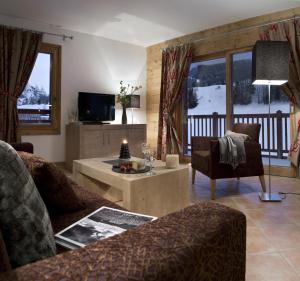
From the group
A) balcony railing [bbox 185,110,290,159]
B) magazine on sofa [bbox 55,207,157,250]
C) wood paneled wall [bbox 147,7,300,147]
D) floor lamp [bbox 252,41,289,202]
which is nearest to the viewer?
magazine on sofa [bbox 55,207,157,250]

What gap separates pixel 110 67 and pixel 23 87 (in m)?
1.78

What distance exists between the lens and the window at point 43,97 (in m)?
4.61

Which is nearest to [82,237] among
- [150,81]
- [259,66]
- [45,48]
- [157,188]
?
[157,188]

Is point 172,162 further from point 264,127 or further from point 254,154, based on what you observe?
point 264,127

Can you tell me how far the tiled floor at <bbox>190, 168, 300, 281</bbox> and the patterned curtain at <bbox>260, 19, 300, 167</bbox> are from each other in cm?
50

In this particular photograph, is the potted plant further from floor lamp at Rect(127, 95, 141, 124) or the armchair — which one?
the armchair

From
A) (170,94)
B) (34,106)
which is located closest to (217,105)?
(170,94)

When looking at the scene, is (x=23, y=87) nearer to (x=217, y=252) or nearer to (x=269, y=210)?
(x=269, y=210)

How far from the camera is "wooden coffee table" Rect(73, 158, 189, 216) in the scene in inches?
76.4

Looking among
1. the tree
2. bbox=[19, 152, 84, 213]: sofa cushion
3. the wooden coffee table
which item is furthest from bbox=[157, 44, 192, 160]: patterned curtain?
bbox=[19, 152, 84, 213]: sofa cushion

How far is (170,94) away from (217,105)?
93cm

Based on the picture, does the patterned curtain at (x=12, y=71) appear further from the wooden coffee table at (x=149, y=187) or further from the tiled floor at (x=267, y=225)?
the tiled floor at (x=267, y=225)

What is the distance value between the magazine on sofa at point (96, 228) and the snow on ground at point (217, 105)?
4.09 meters

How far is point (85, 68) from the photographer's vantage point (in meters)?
5.18
